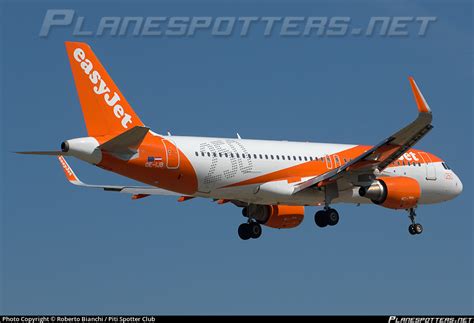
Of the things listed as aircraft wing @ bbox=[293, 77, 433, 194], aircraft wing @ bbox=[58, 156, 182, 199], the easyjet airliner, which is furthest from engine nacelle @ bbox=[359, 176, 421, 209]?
aircraft wing @ bbox=[58, 156, 182, 199]

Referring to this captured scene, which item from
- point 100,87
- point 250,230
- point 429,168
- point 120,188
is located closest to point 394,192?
point 429,168

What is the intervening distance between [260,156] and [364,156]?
4.97 metres

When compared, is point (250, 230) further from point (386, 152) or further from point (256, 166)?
point (386, 152)

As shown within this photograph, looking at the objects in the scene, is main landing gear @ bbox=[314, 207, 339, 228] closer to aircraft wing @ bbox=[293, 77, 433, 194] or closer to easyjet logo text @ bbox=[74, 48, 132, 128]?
aircraft wing @ bbox=[293, 77, 433, 194]

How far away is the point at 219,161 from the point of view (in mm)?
51500

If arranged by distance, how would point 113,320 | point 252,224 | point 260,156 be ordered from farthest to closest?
point 252,224
point 260,156
point 113,320

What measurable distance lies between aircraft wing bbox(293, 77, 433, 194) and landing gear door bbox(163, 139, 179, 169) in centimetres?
701

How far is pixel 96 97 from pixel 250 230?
12.1 meters

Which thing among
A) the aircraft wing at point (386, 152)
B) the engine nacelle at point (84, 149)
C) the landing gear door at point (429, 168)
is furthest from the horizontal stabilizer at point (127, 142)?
the landing gear door at point (429, 168)

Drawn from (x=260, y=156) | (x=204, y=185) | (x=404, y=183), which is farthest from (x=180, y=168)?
(x=404, y=183)

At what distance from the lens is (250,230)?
5750 centimetres

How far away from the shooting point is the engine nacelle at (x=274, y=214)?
58.0 meters

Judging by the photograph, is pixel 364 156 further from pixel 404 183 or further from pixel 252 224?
pixel 252 224

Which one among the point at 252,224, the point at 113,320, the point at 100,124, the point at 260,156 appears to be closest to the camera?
the point at 113,320
